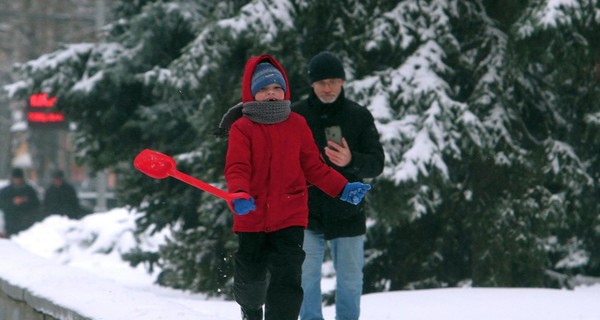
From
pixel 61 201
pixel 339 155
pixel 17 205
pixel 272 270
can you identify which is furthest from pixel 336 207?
pixel 61 201

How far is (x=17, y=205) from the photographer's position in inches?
748

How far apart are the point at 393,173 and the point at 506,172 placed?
126cm

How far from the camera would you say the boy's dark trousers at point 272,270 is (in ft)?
14.8

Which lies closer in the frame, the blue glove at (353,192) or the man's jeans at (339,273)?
the blue glove at (353,192)

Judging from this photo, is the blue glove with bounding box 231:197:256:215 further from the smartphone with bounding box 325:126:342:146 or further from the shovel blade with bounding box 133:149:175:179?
the smartphone with bounding box 325:126:342:146

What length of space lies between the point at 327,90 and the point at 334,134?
22 cm

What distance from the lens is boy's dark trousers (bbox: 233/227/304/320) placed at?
4520mm

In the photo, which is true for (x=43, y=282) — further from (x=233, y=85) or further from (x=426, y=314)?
(x=233, y=85)

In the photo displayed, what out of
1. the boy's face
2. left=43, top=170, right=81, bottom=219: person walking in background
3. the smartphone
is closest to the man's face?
the smartphone

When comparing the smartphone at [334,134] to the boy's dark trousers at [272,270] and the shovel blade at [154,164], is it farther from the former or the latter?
the shovel blade at [154,164]

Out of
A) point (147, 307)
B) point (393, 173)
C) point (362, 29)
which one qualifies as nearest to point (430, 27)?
point (362, 29)

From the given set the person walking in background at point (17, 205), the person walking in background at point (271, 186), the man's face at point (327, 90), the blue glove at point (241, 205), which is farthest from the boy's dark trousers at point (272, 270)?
the person walking in background at point (17, 205)

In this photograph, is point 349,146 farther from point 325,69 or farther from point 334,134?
point 325,69

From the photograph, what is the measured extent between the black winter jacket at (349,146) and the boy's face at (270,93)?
3.00ft
